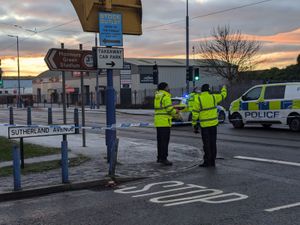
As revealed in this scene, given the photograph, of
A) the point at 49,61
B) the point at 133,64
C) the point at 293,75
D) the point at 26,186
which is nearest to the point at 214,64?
the point at 293,75

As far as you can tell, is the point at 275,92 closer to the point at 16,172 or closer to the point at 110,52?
the point at 110,52

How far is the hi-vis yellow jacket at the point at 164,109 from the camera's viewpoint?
10977mm

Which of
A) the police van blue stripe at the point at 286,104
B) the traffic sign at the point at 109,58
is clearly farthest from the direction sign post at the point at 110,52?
the police van blue stripe at the point at 286,104

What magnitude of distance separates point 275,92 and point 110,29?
10.6 meters

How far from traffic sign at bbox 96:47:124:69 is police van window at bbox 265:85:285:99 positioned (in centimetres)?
1005

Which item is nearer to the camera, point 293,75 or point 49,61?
point 49,61

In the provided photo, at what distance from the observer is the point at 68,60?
1230 centimetres

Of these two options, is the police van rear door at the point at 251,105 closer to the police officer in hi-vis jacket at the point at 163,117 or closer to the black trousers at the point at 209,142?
the black trousers at the point at 209,142

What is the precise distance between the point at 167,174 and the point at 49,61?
167 inches

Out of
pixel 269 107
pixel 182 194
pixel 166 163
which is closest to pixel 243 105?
pixel 269 107

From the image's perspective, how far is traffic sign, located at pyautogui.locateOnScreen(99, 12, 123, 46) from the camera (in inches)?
427

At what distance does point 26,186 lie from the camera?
8.53 m

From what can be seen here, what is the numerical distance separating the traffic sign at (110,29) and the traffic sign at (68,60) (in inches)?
43.0

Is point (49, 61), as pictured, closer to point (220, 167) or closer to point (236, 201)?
point (220, 167)
